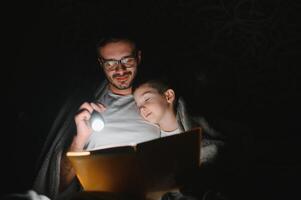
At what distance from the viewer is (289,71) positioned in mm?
3072

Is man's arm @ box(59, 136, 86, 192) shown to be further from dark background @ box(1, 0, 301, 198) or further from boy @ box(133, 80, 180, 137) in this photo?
boy @ box(133, 80, 180, 137)

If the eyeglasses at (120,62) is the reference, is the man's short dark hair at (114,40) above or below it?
above

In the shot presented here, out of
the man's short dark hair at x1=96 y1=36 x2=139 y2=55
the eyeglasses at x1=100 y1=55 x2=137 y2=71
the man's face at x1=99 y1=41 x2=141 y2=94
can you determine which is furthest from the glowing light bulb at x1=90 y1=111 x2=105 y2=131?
the man's short dark hair at x1=96 y1=36 x2=139 y2=55

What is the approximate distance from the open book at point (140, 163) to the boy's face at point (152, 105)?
0.38 meters

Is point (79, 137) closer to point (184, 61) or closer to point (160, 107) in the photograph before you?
point (160, 107)

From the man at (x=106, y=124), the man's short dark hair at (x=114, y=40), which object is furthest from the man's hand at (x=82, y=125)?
the man's short dark hair at (x=114, y=40)

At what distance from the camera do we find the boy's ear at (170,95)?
9.71 ft

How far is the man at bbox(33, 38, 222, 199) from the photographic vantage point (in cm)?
288

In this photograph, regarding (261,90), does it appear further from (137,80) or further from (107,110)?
(107,110)

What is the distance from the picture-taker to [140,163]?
262 centimetres

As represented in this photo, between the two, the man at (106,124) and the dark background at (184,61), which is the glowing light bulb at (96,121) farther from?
the dark background at (184,61)

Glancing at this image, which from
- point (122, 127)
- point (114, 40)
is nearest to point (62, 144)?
point (122, 127)

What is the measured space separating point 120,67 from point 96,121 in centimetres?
45

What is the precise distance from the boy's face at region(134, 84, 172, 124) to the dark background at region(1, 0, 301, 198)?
0.59ft
